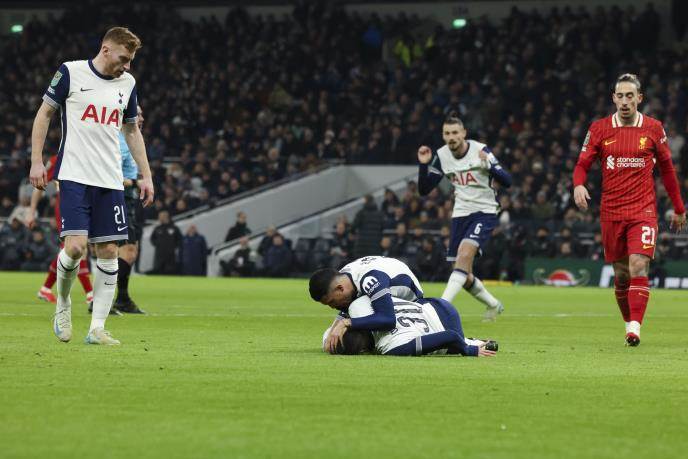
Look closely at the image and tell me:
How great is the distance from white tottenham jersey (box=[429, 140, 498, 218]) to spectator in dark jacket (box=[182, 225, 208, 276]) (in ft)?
64.9

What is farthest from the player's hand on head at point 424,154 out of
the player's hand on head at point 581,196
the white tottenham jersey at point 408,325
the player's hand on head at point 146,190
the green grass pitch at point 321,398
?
the white tottenham jersey at point 408,325

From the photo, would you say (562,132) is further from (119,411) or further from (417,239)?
(119,411)

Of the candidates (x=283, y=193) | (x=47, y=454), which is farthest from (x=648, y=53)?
(x=47, y=454)

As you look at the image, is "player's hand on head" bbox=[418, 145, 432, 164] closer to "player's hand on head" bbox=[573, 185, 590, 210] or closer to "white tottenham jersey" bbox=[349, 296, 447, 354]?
"player's hand on head" bbox=[573, 185, 590, 210]

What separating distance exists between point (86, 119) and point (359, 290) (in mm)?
2630

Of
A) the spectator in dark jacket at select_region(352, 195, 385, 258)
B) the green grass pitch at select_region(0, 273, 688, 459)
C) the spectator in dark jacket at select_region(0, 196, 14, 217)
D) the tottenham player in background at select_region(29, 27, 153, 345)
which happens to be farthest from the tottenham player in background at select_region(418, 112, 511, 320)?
the spectator in dark jacket at select_region(0, 196, 14, 217)

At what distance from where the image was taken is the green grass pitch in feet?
19.1

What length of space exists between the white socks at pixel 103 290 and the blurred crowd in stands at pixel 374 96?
71.8 ft

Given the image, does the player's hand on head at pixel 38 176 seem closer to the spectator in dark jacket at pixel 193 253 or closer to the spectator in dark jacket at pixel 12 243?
the spectator in dark jacket at pixel 193 253

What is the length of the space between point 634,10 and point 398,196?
959cm

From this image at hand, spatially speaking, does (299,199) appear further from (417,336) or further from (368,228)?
(417,336)

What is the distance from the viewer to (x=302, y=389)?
25.6ft

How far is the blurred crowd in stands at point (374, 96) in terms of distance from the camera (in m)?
34.9

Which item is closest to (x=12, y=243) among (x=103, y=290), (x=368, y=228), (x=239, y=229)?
(x=239, y=229)
